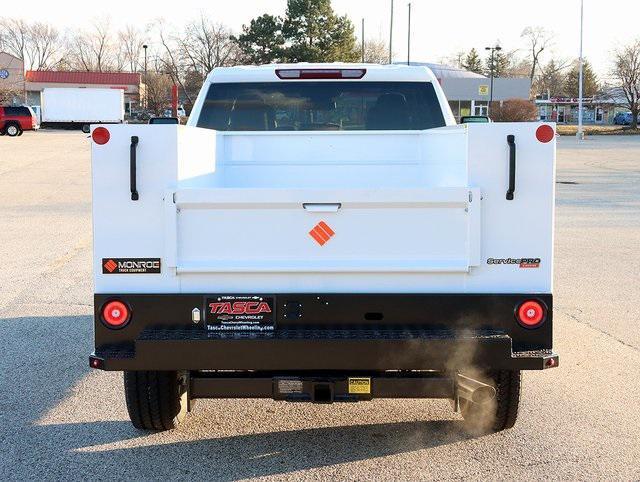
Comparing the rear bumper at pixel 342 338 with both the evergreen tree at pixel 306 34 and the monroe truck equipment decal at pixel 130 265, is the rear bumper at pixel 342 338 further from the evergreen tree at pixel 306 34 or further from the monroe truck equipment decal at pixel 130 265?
the evergreen tree at pixel 306 34

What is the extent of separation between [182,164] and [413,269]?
1375 millimetres

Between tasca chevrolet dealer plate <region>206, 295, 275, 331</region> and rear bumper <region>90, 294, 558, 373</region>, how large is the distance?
39 millimetres

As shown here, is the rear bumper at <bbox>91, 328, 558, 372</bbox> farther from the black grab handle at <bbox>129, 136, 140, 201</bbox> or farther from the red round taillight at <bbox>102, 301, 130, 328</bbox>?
Result: the black grab handle at <bbox>129, 136, 140, 201</bbox>

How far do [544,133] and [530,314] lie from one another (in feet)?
3.01

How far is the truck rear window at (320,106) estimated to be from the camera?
6.64 meters

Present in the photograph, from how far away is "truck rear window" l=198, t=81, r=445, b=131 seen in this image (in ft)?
21.8

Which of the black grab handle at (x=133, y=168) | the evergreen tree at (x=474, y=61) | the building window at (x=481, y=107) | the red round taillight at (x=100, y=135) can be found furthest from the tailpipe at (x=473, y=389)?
the evergreen tree at (x=474, y=61)

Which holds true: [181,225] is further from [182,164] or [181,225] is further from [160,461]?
[160,461]

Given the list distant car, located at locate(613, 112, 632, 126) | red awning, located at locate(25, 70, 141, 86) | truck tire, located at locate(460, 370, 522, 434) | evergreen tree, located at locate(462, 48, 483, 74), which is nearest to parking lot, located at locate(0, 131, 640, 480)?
truck tire, located at locate(460, 370, 522, 434)

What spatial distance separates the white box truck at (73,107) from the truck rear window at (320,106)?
213 ft

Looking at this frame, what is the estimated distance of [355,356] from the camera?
4.04 meters

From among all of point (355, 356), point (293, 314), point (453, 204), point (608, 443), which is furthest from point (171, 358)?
point (608, 443)

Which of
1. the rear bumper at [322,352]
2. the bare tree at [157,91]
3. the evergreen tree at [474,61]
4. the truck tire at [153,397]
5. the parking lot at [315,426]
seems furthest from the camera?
the evergreen tree at [474,61]

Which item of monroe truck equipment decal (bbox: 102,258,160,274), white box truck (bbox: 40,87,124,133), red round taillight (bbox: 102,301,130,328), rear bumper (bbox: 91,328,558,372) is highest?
white box truck (bbox: 40,87,124,133)
